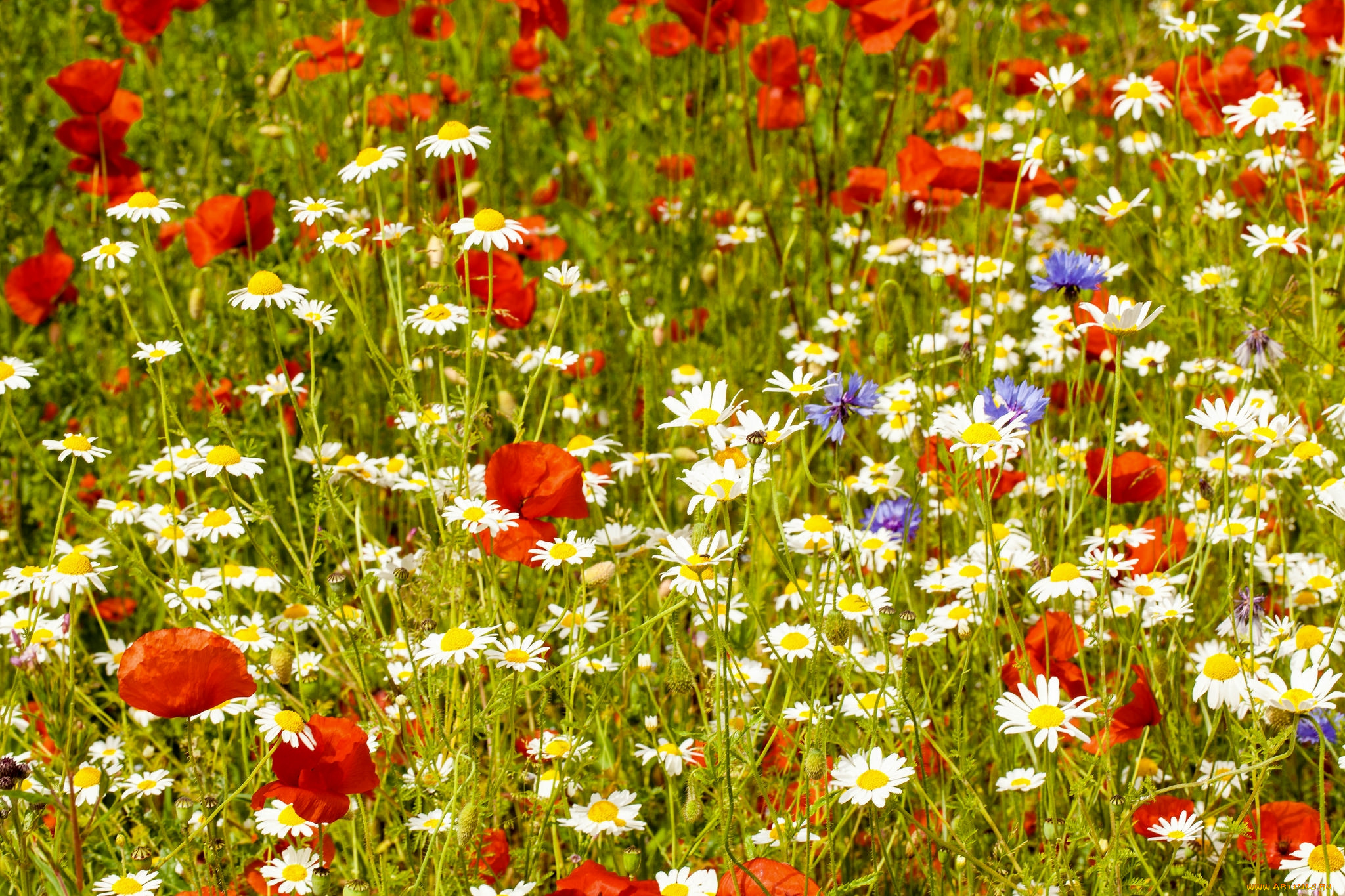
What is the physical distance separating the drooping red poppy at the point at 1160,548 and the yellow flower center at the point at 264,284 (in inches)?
47.8

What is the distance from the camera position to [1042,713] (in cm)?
128

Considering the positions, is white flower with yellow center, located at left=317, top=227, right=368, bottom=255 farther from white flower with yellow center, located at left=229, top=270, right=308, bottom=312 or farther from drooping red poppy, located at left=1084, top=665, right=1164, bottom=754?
drooping red poppy, located at left=1084, top=665, right=1164, bottom=754

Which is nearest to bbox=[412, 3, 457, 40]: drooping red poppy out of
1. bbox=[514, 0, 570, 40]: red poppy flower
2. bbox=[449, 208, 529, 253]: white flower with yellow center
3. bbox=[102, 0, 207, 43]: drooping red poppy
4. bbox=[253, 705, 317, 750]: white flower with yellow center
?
bbox=[514, 0, 570, 40]: red poppy flower

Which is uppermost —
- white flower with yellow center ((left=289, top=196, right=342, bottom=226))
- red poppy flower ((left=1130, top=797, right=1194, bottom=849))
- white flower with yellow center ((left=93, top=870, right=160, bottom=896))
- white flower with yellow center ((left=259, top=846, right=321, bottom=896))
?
white flower with yellow center ((left=289, top=196, right=342, bottom=226))

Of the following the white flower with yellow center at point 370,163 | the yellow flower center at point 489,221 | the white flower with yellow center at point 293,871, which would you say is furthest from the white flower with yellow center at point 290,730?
the white flower with yellow center at point 370,163

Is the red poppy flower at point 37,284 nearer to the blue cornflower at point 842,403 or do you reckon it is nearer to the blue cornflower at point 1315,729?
the blue cornflower at point 842,403

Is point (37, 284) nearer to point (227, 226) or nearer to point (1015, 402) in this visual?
point (227, 226)

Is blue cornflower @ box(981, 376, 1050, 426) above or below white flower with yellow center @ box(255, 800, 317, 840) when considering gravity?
above

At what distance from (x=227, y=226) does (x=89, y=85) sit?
0.55 m

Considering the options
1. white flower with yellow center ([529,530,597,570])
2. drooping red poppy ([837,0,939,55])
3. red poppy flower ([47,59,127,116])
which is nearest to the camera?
white flower with yellow center ([529,530,597,570])

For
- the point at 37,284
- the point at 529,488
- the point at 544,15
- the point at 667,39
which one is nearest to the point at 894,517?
the point at 529,488

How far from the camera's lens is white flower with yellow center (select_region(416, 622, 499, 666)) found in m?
1.39

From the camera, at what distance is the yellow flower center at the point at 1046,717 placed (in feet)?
4.14

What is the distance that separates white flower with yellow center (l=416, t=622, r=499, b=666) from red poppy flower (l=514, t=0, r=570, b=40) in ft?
5.82
